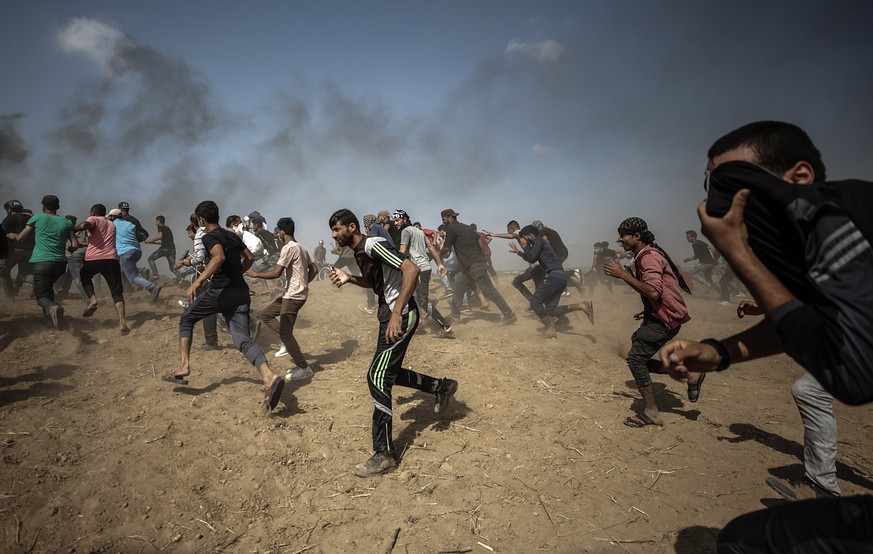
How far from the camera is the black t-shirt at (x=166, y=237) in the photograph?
12070 millimetres

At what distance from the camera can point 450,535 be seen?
3037mm

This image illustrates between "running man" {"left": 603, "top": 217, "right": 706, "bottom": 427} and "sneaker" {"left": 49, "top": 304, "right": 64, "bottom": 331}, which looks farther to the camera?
"sneaker" {"left": 49, "top": 304, "right": 64, "bottom": 331}

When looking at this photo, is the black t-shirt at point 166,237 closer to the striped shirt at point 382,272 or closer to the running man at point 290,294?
the running man at point 290,294

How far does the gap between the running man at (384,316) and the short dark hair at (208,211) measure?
2.07 meters

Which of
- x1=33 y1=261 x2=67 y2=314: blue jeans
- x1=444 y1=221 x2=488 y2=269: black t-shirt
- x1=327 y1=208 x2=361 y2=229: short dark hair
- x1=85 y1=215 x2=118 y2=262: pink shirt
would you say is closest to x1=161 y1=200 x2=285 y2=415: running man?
x1=327 y1=208 x2=361 y2=229: short dark hair

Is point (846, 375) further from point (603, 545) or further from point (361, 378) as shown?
point (361, 378)

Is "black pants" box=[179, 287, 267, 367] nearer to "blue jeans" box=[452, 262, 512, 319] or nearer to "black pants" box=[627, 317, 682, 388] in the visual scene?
"black pants" box=[627, 317, 682, 388]

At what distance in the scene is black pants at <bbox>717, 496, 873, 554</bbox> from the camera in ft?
4.45

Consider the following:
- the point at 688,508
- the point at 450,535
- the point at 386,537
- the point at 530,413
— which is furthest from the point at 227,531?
the point at 688,508

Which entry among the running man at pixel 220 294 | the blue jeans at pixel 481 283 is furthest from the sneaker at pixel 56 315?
the blue jeans at pixel 481 283

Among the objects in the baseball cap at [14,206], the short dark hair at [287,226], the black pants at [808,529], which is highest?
the baseball cap at [14,206]

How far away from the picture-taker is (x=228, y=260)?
5.11m

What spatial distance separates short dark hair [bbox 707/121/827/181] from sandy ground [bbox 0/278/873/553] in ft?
9.00

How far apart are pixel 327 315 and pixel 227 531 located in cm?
763
